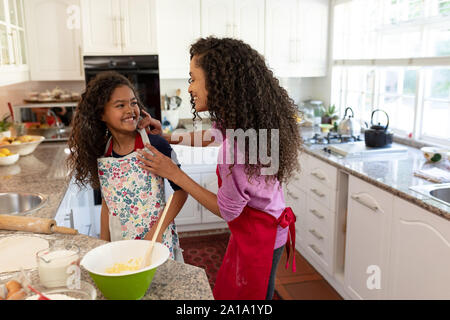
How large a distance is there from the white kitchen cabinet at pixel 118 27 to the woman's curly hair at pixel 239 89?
2.36 metres

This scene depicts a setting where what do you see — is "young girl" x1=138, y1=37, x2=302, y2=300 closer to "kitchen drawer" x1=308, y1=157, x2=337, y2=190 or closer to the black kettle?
"kitchen drawer" x1=308, y1=157, x2=337, y2=190

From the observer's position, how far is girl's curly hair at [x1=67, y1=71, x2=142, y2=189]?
5.22ft

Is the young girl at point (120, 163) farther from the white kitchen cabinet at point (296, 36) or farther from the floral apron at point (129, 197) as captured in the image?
the white kitchen cabinet at point (296, 36)

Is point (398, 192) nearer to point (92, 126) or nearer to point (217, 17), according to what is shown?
point (92, 126)

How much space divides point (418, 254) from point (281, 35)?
2529 millimetres

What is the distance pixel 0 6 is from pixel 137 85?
1200 mm

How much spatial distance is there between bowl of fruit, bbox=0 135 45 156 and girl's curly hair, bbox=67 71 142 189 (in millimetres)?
1318

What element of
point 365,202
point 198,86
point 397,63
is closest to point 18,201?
point 198,86

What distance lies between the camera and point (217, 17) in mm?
3660

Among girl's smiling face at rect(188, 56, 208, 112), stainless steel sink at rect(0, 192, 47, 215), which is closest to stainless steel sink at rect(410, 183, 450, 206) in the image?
girl's smiling face at rect(188, 56, 208, 112)

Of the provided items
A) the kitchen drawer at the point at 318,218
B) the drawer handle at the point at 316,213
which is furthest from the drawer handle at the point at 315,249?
the drawer handle at the point at 316,213

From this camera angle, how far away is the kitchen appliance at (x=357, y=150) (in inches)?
107

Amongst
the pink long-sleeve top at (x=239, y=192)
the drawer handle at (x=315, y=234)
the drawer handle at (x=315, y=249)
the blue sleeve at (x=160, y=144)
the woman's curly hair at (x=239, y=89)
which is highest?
the woman's curly hair at (x=239, y=89)
